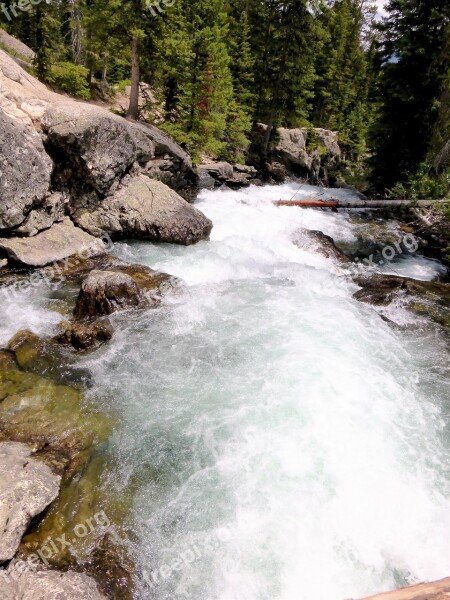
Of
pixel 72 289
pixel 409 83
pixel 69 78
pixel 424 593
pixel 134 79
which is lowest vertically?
pixel 72 289

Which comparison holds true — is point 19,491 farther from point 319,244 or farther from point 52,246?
point 319,244

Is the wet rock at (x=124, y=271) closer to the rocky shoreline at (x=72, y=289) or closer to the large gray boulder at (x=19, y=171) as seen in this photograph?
the rocky shoreline at (x=72, y=289)

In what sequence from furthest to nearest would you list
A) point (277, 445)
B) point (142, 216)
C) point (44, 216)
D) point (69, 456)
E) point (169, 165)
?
1. point (169, 165)
2. point (142, 216)
3. point (44, 216)
4. point (277, 445)
5. point (69, 456)

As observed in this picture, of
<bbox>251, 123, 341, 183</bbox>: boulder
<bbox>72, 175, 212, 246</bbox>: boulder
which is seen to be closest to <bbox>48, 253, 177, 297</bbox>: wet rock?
<bbox>72, 175, 212, 246</bbox>: boulder

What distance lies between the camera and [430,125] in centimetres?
1820

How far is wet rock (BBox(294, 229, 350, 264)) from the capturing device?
13.6m

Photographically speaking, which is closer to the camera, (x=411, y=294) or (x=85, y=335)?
(x=85, y=335)

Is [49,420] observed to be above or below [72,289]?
above

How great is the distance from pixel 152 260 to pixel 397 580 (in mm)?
9633

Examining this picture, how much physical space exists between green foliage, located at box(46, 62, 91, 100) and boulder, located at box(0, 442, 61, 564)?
19.5 m

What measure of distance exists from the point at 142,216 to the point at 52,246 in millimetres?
3194

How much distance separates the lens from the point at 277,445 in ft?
18.6

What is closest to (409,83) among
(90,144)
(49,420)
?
(90,144)

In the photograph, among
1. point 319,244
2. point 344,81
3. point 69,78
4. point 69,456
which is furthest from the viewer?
point 344,81
